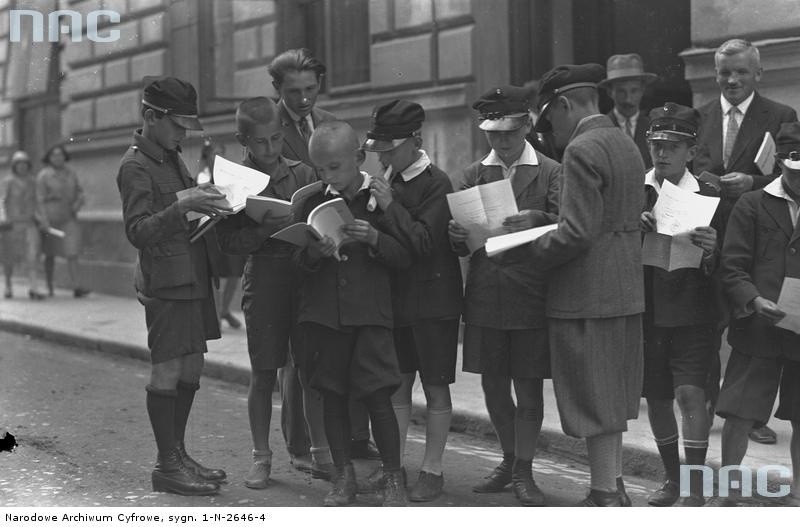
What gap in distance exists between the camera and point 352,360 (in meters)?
4.94

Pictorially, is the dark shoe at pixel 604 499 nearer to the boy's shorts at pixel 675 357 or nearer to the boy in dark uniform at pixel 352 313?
the boy's shorts at pixel 675 357

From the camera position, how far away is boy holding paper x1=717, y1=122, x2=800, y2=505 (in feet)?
16.1

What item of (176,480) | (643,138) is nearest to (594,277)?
(176,480)

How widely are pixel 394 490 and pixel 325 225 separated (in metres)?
1.16

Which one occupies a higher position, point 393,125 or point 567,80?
point 567,80

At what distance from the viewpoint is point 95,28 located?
12.3 metres

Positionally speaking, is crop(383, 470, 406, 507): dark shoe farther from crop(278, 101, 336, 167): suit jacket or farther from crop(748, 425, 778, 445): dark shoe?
crop(748, 425, 778, 445): dark shoe

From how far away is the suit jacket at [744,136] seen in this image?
5973 millimetres

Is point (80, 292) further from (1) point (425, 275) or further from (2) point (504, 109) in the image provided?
(2) point (504, 109)

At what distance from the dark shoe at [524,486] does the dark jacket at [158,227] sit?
161cm

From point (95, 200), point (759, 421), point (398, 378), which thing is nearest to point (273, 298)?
point (398, 378)

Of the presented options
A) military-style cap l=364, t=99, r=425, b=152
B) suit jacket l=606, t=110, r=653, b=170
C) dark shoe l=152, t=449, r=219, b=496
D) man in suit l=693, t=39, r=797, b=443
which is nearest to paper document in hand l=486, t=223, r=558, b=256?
military-style cap l=364, t=99, r=425, b=152

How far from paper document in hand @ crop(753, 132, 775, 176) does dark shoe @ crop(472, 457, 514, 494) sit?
6.15 feet

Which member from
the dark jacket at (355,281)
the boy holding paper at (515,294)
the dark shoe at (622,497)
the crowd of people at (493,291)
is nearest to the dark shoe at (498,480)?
the crowd of people at (493,291)
